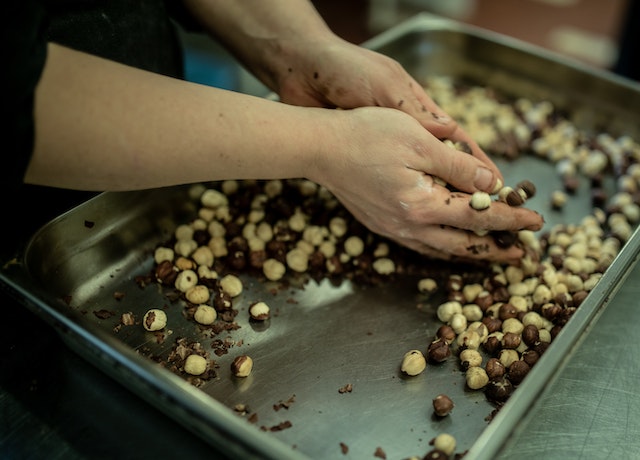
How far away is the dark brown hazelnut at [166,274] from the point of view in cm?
104

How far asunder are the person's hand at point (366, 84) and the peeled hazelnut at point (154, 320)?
0.46 metres

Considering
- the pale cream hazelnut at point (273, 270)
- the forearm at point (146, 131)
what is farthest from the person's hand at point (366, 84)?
A: the pale cream hazelnut at point (273, 270)

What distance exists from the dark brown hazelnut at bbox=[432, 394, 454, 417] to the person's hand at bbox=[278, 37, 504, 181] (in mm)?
376

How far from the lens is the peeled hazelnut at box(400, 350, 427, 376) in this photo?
907mm

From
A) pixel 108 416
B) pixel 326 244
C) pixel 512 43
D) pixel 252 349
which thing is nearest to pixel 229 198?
pixel 326 244

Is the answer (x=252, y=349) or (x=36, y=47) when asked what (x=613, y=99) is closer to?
(x=252, y=349)

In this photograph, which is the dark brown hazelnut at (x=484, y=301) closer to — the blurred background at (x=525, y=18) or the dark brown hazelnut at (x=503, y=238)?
the dark brown hazelnut at (x=503, y=238)

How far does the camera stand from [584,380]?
934mm

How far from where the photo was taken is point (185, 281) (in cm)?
103

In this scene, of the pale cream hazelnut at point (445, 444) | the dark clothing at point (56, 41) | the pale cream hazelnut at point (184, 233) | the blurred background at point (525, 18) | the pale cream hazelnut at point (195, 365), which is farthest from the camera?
the blurred background at point (525, 18)

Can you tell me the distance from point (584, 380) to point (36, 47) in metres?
0.83

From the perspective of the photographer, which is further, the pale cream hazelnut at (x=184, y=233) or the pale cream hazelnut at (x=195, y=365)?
the pale cream hazelnut at (x=184, y=233)

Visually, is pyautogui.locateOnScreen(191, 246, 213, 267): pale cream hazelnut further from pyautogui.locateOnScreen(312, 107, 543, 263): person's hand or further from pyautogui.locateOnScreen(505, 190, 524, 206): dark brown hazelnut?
pyautogui.locateOnScreen(505, 190, 524, 206): dark brown hazelnut

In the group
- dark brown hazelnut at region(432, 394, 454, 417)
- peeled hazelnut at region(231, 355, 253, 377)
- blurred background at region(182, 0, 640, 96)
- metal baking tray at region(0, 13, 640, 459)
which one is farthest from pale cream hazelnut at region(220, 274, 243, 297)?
blurred background at region(182, 0, 640, 96)
